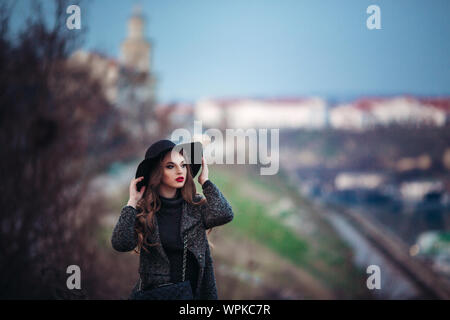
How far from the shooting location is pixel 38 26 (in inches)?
160

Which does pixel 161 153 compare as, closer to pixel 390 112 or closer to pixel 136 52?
pixel 136 52

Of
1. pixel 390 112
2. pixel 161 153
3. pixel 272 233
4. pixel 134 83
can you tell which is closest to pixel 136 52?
pixel 134 83

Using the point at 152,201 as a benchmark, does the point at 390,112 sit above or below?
above

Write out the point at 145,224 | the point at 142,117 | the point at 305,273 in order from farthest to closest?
the point at 142,117
the point at 305,273
the point at 145,224

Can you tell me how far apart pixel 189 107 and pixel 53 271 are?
14.3 m

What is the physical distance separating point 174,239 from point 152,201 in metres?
0.26

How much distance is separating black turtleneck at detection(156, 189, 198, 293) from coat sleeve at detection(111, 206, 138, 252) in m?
0.18

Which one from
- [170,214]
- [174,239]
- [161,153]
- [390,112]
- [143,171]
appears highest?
[390,112]

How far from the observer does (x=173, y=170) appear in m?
2.10

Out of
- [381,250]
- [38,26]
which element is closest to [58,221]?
[38,26]

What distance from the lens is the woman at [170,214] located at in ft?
6.76

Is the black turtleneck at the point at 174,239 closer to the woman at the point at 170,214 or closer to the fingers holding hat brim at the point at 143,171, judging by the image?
the woman at the point at 170,214

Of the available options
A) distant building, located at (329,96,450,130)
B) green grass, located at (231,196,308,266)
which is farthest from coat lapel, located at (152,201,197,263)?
distant building, located at (329,96,450,130)

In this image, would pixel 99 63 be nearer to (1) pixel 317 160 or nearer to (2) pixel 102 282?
(2) pixel 102 282
